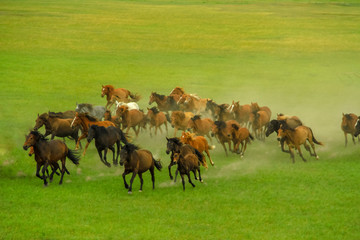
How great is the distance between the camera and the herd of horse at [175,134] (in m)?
18.1

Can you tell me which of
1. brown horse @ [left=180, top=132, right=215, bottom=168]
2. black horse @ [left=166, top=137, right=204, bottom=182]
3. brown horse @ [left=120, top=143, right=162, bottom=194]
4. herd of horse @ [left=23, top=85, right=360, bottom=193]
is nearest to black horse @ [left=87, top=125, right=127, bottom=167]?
herd of horse @ [left=23, top=85, right=360, bottom=193]

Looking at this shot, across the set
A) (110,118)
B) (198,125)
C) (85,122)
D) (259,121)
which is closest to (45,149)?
(85,122)

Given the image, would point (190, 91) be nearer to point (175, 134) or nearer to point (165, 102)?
point (165, 102)

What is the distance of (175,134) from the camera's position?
24.8 meters

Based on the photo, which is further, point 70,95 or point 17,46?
point 17,46

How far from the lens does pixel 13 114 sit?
98.5 ft

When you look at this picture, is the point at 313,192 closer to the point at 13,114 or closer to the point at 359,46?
the point at 13,114

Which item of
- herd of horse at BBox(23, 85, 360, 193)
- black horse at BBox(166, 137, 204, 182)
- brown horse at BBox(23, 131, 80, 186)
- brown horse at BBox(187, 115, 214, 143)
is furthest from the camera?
brown horse at BBox(187, 115, 214, 143)

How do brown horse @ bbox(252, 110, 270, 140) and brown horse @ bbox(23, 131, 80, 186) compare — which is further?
brown horse @ bbox(252, 110, 270, 140)

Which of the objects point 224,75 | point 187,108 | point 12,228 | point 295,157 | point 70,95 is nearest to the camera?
point 12,228

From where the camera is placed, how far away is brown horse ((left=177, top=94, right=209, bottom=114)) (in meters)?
28.5

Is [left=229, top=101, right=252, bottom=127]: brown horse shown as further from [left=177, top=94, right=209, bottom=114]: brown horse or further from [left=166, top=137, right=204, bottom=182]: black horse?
[left=166, top=137, right=204, bottom=182]: black horse

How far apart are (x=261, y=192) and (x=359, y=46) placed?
44.7 m

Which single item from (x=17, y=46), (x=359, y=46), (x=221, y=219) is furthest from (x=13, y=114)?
(x=359, y=46)
